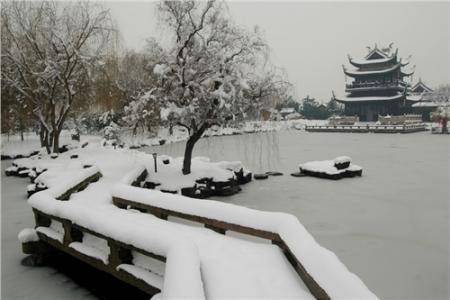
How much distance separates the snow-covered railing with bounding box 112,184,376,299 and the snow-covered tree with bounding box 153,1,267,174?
18.0 feet

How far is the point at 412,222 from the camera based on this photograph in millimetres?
9031

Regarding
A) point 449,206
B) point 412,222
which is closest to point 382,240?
point 412,222

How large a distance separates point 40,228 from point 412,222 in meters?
7.84

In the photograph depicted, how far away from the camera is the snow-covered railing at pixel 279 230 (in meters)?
3.05

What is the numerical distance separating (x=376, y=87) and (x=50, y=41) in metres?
46.2

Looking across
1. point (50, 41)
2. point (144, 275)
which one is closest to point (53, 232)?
point (144, 275)

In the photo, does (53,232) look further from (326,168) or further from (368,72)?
(368,72)

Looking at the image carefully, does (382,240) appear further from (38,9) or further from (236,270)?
(38,9)

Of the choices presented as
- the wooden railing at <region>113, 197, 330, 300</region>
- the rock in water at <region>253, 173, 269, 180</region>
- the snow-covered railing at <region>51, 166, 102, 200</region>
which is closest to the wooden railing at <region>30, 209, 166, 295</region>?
the snow-covered railing at <region>51, 166, 102, 200</region>

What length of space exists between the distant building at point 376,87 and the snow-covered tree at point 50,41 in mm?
43270

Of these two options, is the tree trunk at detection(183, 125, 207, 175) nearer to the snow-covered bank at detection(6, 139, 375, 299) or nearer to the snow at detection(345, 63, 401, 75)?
the snow-covered bank at detection(6, 139, 375, 299)

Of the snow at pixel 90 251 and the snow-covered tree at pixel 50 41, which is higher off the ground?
the snow-covered tree at pixel 50 41

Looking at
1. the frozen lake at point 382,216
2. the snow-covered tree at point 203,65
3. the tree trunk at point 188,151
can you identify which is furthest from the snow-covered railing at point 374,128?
the tree trunk at point 188,151

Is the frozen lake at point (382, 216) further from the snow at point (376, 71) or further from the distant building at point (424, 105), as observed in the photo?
the distant building at point (424, 105)
